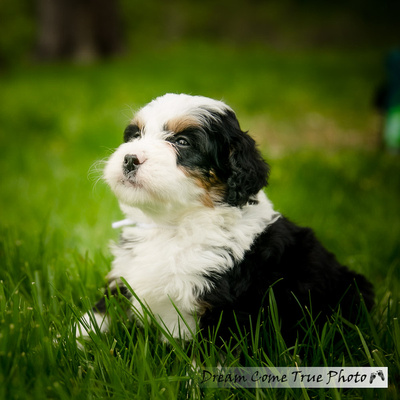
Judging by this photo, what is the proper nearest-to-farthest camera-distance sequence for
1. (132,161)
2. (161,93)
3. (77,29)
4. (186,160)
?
(132,161), (186,160), (161,93), (77,29)

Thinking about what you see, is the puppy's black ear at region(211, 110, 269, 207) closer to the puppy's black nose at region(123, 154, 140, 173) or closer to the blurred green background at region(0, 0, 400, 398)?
the puppy's black nose at region(123, 154, 140, 173)

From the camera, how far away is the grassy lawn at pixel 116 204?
2137 mm

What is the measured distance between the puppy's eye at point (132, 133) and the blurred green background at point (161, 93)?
24 cm

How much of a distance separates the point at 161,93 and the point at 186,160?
164 inches

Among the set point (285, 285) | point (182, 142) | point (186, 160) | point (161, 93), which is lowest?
point (285, 285)

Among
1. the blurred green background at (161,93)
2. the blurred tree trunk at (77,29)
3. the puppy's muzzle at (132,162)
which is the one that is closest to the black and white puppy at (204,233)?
the puppy's muzzle at (132,162)

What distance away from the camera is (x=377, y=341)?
2.39 metres

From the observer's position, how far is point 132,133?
108 inches

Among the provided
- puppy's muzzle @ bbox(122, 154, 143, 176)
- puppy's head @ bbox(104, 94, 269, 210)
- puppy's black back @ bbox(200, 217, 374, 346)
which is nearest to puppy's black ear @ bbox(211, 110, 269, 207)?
puppy's head @ bbox(104, 94, 269, 210)

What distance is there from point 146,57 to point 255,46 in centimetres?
493

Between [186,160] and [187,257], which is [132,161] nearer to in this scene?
[186,160]

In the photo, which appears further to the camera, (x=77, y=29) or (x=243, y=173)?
(x=77, y=29)

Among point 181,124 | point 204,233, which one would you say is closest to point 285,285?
point 204,233

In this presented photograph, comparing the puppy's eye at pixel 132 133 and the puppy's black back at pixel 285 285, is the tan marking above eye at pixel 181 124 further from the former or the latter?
the puppy's black back at pixel 285 285
